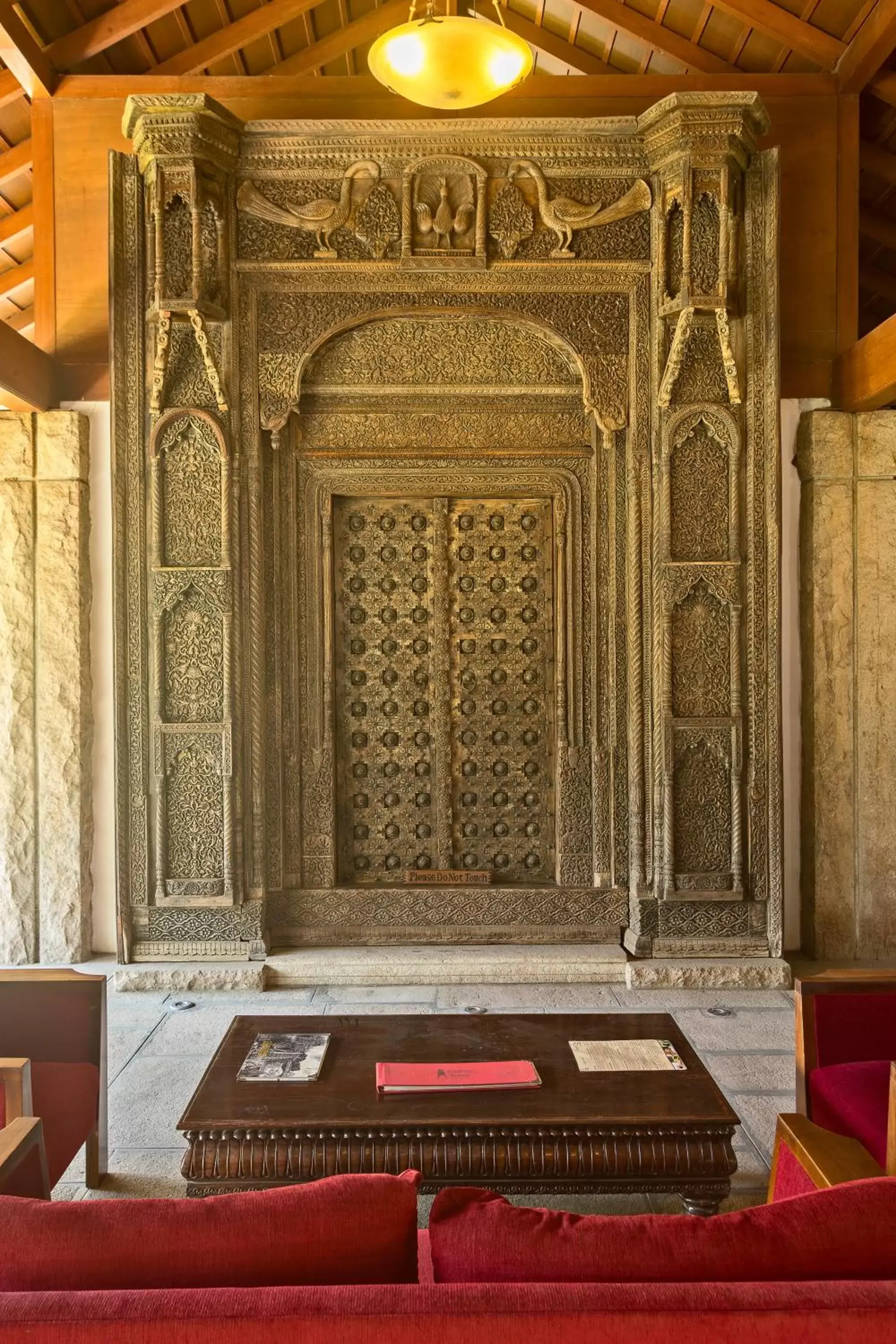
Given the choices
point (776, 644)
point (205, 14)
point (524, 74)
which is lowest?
point (776, 644)

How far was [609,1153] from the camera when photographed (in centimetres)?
Answer: 252

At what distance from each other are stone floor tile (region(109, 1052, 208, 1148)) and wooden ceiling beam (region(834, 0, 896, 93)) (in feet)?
19.9

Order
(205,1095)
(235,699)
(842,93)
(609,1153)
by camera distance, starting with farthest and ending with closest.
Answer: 1. (842,93)
2. (235,699)
3. (205,1095)
4. (609,1153)

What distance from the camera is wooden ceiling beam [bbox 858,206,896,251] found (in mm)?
6426

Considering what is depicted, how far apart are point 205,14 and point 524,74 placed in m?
3.11

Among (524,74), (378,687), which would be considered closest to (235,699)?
(378,687)

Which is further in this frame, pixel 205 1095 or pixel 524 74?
pixel 524 74

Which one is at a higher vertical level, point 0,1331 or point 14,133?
point 14,133

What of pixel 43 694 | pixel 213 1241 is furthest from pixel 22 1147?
pixel 43 694

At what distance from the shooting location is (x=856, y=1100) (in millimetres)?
2768

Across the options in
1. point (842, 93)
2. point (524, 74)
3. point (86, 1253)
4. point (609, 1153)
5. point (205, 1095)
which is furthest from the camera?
point (842, 93)

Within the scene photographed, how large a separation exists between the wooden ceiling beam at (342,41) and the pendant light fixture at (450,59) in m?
2.58

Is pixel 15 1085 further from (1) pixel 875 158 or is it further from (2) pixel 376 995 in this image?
(1) pixel 875 158

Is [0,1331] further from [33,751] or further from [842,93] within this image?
[842,93]
